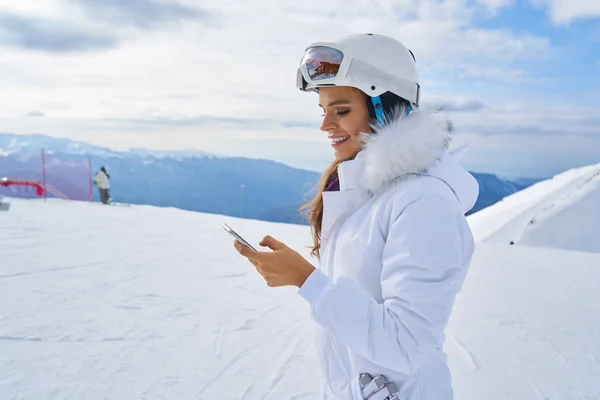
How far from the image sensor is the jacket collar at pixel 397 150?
45.4 inches

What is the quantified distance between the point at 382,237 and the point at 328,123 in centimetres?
39

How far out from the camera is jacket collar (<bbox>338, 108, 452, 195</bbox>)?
3.78 ft

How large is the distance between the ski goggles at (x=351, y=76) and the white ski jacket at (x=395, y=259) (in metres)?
0.11

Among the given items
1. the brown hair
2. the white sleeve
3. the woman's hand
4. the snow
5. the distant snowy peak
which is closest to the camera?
the white sleeve

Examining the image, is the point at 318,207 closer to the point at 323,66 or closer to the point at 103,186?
the point at 323,66

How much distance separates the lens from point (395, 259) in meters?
1.02

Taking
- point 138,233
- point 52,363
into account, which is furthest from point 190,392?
point 138,233

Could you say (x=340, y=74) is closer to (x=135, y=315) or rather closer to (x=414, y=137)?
(x=414, y=137)

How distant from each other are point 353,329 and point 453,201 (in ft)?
1.25

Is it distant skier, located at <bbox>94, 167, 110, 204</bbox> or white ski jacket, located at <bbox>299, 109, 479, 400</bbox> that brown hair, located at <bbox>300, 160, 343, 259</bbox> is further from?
distant skier, located at <bbox>94, 167, 110, 204</bbox>

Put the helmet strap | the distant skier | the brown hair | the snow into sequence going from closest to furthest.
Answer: the helmet strap < the brown hair < the snow < the distant skier

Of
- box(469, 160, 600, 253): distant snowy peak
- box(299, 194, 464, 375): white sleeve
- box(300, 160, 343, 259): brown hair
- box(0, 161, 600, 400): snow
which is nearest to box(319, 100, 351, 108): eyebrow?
box(300, 160, 343, 259): brown hair

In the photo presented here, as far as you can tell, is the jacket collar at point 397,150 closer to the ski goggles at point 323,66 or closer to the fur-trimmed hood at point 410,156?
the fur-trimmed hood at point 410,156

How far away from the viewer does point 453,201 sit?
1073 mm
